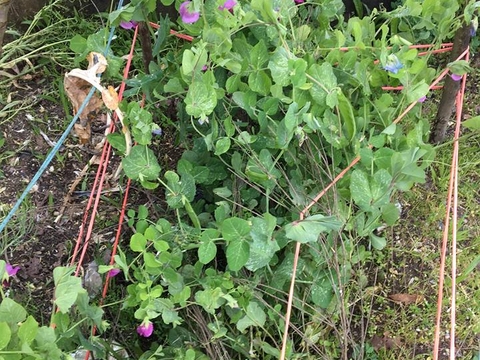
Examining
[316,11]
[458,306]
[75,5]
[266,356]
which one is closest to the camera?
[266,356]

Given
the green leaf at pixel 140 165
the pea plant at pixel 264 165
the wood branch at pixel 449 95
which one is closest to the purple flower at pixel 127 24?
the pea plant at pixel 264 165

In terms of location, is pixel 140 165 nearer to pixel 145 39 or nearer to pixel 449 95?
pixel 145 39

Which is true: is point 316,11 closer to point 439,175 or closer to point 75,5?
point 439,175

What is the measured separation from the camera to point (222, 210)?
1214mm

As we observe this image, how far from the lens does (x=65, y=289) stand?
3.12 ft

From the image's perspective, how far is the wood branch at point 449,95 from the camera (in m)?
1.53

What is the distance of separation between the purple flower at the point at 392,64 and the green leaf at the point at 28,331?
0.81m

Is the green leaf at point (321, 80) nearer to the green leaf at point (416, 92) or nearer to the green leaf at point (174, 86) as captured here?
the green leaf at point (416, 92)

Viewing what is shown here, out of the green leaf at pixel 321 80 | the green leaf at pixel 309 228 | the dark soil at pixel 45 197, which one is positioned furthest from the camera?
the dark soil at pixel 45 197

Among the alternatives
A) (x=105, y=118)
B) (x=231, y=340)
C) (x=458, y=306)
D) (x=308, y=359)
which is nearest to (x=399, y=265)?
(x=458, y=306)

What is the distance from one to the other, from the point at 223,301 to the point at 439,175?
1.03 metres

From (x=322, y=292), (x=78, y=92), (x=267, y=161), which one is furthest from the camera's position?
(x=78, y=92)

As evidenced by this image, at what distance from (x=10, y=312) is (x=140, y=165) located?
0.42 meters

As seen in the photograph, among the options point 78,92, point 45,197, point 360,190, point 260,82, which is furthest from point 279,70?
point 45,197
